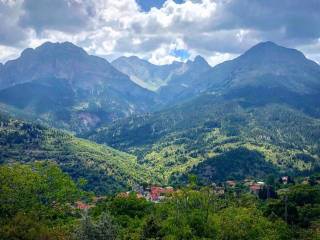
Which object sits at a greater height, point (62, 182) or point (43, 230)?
point (62, 182)

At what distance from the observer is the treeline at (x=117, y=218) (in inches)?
3349

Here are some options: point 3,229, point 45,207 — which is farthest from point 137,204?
point 3,229

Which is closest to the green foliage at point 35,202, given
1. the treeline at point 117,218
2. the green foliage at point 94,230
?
the treeline at point 117,218

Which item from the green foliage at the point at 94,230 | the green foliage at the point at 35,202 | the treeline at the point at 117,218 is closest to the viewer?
the green foliage at the point at 94,230

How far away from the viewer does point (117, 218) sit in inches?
4439

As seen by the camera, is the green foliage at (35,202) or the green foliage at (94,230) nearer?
the green foliage at (94,230)

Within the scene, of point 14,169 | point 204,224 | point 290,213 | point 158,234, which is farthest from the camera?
point 290,213

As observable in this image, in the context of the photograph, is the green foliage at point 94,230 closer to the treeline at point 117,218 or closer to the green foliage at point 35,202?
the treeline at point 117,218

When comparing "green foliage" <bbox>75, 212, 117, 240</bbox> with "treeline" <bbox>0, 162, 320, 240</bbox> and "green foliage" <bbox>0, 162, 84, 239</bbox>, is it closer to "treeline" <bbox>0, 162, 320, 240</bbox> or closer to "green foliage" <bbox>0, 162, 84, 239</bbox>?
"treeline" <bbox>0, 162, 320, 240</bbox>

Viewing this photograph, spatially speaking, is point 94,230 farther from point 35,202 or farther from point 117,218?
point 117,218

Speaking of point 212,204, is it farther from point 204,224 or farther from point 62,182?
point 62,182

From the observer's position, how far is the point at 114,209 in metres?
121

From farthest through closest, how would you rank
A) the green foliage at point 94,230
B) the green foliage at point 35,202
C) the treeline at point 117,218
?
1. the treeline at point 117,218
2. the green foliage at point 35,202
3. the green foliage at point 94,230

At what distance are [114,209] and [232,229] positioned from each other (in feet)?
117
